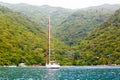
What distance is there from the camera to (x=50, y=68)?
172875 mm
